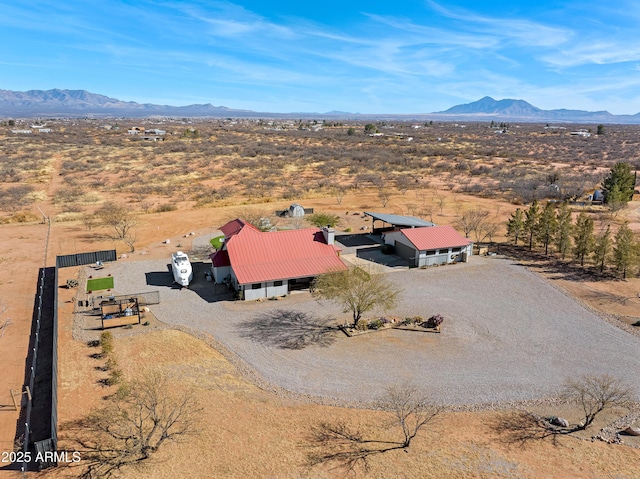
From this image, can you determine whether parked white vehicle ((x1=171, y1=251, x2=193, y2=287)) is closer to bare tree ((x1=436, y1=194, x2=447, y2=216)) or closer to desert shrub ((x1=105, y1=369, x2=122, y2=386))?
desert shrub ((x1=105, y1=369, x2=122, y2=386))

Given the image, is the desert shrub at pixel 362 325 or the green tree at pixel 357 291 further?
the desert shrub at pixel 362 325

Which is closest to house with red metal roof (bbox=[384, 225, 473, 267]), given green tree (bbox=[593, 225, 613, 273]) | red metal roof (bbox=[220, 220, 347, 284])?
red metal roof (bbox=[220, 220, 347, 284])

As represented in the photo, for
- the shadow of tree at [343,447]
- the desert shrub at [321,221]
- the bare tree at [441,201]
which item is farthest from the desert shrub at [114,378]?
the bare tree at [441,201]

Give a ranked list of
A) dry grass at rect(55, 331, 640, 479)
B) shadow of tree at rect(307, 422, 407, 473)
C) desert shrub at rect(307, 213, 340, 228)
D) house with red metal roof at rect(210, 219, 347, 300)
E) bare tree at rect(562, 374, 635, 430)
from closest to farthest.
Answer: dry grass at rect(55, 331, 640, 479) → shadow of tree at rect(307, 422, 407, 473) → bare tree at rect(562, 374, 635, 430) → house with red metal roof at rect(210, 219, 347, 300) → desert shrub at rect(307, 213, 340, 228)

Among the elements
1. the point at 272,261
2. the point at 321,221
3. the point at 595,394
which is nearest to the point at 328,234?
the point at 272,261

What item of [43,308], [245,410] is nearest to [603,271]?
[245,410]

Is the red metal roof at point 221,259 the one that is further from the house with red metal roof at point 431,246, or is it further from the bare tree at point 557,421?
the bare tree at point 557,421

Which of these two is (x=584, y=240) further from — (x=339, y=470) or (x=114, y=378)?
(x=114, y=378)
